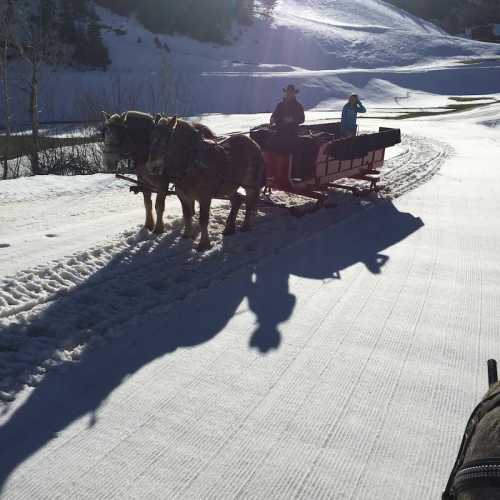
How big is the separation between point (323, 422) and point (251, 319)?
1.69 metres

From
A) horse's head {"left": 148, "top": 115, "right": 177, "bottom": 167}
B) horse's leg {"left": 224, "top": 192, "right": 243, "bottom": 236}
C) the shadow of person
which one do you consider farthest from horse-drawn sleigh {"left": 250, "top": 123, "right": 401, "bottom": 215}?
the shadow of person

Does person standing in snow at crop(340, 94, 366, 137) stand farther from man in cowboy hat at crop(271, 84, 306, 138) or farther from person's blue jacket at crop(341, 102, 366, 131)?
man in cowboy hat at crop(271, 84, 306, 138)

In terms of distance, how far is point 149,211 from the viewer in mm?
7531

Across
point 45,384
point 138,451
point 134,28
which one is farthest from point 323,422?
point 134,28

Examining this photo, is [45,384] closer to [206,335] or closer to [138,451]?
→ [138,451]

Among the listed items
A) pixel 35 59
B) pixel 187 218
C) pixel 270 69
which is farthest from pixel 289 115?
pixel 270 69

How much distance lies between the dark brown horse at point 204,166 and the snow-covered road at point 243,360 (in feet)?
1.64

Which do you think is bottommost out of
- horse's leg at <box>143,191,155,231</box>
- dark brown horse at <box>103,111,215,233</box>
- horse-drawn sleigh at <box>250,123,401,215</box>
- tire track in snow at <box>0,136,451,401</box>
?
tire track in snow at <box>0,136,451,401</box>

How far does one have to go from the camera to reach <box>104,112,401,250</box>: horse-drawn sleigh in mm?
6430

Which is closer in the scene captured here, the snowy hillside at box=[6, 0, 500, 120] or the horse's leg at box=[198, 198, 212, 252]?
the horse's leg at box=[198, 198, 212, 252]

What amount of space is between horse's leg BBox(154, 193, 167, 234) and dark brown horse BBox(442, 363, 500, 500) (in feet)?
19.2

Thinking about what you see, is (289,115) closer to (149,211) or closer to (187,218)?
(187,218)

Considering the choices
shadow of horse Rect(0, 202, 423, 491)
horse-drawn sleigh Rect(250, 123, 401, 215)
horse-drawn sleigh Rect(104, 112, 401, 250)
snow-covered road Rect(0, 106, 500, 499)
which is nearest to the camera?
snow-covered road Rect(0, 106, 500, 499)

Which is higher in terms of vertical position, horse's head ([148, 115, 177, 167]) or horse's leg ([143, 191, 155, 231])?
horse's head ([148, 115, 177, 167])
